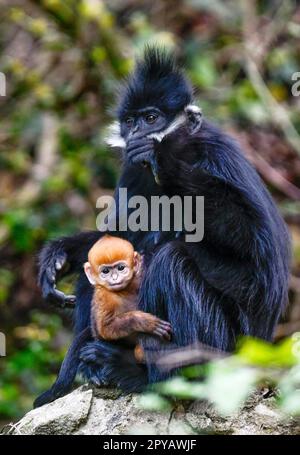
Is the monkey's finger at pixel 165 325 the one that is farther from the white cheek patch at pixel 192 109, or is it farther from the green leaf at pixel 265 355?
the green leaf at pixel 265 355

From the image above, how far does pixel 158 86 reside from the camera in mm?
5383

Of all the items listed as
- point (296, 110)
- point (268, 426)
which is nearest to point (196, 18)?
point (296, 110)

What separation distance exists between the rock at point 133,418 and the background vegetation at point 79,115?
3.10 m

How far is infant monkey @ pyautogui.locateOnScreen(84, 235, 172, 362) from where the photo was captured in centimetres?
475

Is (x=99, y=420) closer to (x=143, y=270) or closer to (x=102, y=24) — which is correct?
(x=143, y=270)

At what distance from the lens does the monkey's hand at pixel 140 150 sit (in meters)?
5.17

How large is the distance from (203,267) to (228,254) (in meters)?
0.16

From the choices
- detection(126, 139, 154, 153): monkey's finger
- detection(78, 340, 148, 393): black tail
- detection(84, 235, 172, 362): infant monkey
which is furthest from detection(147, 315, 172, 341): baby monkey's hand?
detection(126, 139, 154, 153): monkey's finger

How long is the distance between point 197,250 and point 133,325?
56cm

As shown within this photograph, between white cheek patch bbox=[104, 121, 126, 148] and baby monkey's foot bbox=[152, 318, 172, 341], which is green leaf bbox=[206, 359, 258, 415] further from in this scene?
white cheek patch bbox=[104, 121, 126, 148]

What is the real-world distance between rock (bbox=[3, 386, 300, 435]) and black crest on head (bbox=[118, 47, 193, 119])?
1724mm

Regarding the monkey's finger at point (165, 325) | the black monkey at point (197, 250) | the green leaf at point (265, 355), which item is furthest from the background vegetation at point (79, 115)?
the green leaf at point (265, 355)

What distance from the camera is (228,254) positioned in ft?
16.1

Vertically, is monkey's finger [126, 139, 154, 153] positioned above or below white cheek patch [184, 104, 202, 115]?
below
